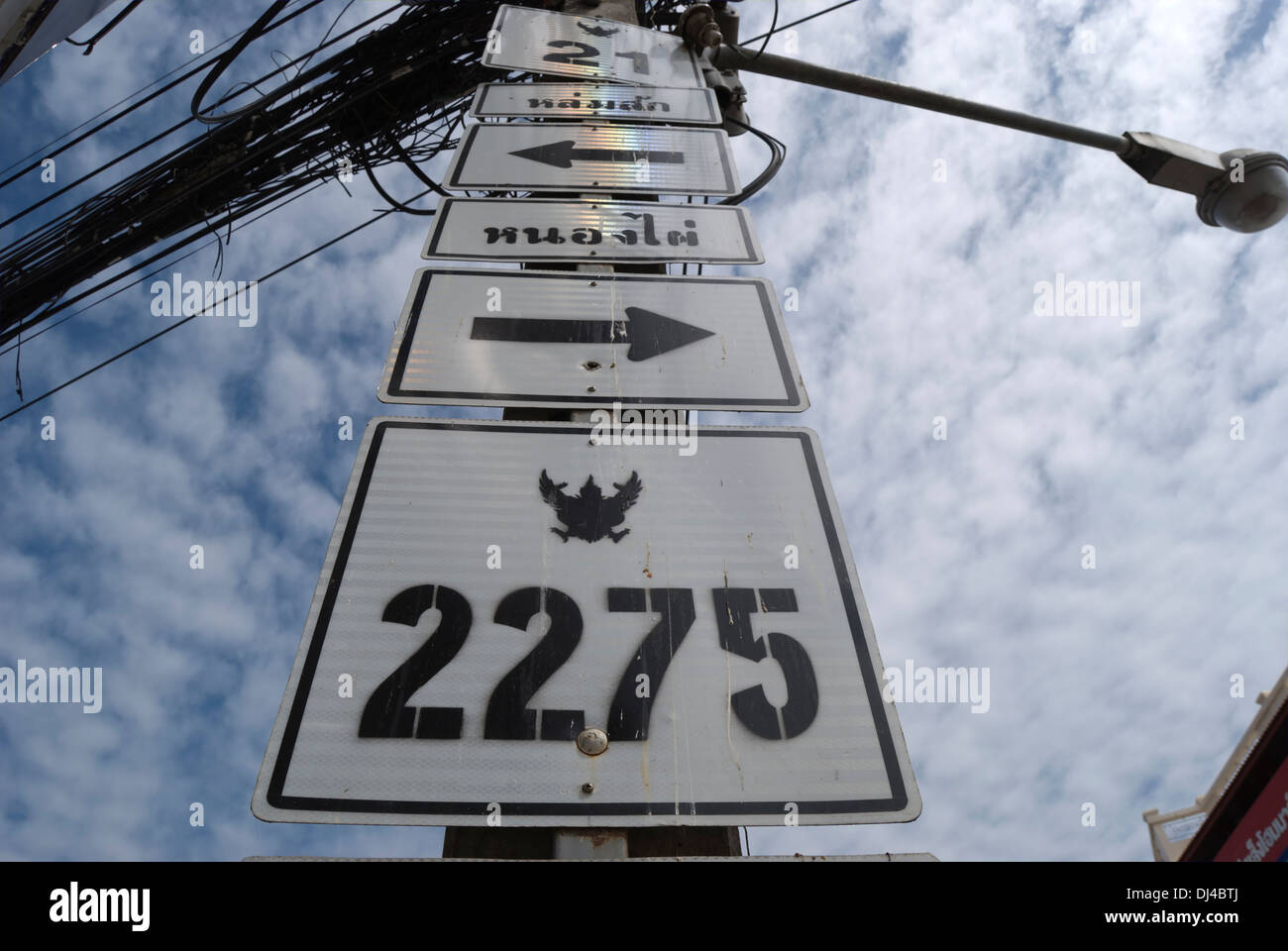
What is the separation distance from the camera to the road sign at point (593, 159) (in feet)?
7.35

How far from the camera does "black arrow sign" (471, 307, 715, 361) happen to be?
5.18 ft

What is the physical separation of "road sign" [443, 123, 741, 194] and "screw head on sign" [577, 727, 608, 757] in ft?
5.37

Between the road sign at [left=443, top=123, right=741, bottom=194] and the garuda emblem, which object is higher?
the road sign at [left=443, top=123, right=741, bottom=194]

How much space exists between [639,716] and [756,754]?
15 centimetres

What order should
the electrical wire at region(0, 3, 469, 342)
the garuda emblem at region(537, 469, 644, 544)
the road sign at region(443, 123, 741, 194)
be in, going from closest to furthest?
1. the garuda emblem at region(537, 469, 644, 544)
2. the road sign at region(443, 123, 741, 194)
3. the electrical wire at region(0, 3, 469, 342)

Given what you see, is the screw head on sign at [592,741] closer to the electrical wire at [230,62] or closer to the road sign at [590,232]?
the road sign at [590,232]

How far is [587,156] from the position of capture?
2365 mm

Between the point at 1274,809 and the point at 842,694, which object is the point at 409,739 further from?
the point at 1274,809

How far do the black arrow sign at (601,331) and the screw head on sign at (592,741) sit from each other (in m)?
0.82

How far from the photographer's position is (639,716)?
0.98m

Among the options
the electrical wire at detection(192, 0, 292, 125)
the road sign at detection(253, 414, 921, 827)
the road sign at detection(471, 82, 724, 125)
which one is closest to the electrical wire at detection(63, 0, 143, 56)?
the electrical wire at detection(192, 0, 292, 125)

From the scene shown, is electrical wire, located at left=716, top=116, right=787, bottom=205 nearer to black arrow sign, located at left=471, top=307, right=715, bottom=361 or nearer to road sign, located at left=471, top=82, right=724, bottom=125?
road sign, located at left=471, top=82, right=724, bottom=125

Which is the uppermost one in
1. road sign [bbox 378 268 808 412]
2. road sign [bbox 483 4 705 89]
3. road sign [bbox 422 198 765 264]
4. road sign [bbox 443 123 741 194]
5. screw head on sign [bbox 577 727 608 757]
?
road sign [bbox 483 4 705 89]
